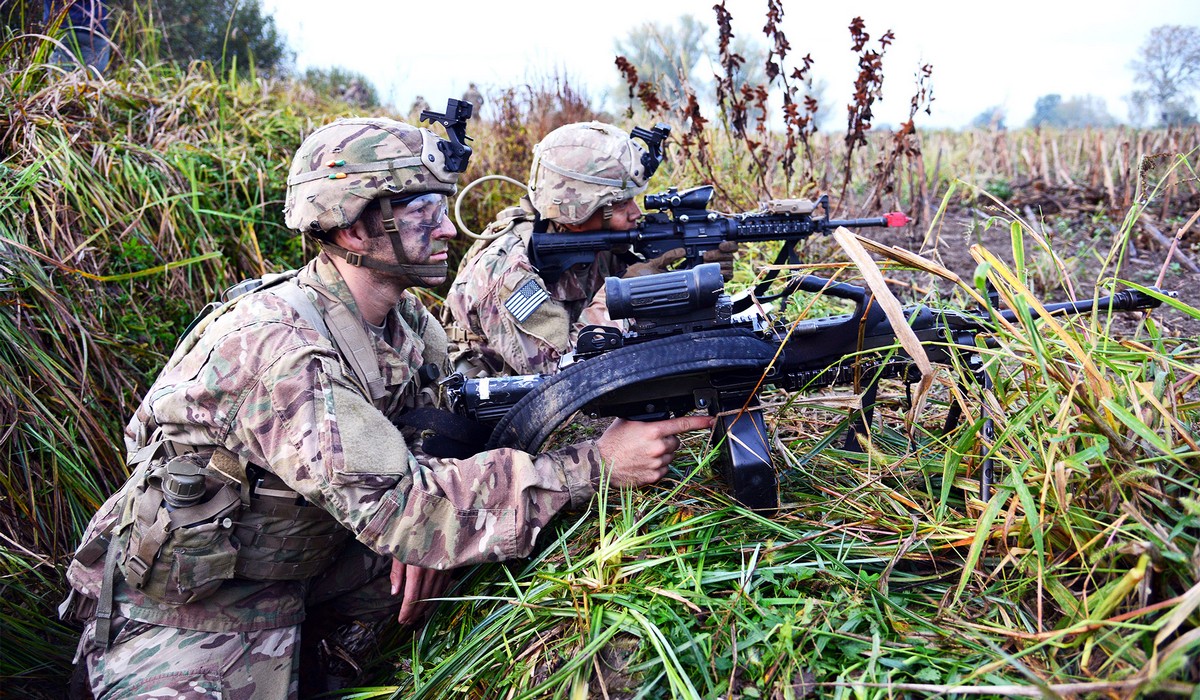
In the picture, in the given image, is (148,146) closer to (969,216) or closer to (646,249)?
(646,249)

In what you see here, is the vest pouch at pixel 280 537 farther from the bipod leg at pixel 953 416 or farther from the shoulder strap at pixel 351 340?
the bipod leg at pixel 953 416

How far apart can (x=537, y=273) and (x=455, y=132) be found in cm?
138

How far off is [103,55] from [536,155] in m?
3.65

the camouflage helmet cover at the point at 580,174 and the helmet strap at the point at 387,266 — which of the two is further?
the camouflage helmet cover at the point at 580,174

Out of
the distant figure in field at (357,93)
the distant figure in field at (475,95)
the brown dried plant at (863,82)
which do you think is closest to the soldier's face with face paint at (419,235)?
the brown dried plant at (863,82)

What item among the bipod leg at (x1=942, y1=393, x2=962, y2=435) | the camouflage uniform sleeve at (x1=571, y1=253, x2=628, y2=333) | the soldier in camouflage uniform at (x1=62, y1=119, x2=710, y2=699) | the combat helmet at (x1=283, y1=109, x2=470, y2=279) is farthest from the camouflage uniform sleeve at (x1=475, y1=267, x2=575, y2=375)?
the bipod leg at (x1=942, y1=393, x2=962, y2=435)

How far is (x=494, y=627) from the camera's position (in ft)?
7.05

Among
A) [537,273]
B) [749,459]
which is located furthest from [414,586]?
[537,273]

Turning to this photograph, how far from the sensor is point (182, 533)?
2.29 metres

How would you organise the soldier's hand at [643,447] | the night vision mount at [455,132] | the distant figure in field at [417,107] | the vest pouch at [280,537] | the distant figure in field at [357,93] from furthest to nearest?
the distant figure in field at [357,93] < the distant figure in field at [417,107] < the night vision mount at [455,132] < the vest pouch at [280,537] < the soldier's hand at [643,447]

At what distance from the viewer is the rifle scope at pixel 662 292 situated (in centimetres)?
213

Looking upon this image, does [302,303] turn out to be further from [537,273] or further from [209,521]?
[537,273]

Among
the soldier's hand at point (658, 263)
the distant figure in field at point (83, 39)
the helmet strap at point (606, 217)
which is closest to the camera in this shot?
the helmet strap at point (606, 217)

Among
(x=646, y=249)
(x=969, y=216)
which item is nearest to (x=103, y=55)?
(x=646, y=249)
